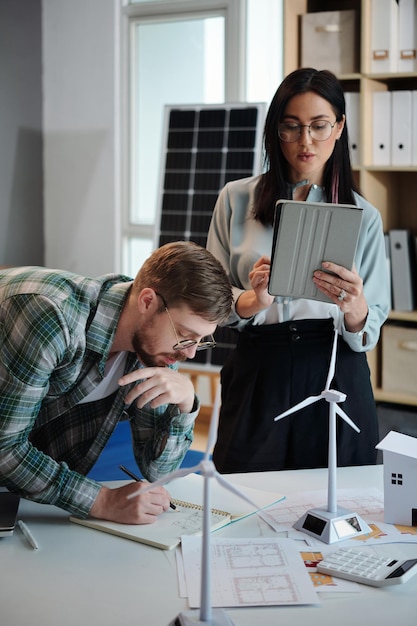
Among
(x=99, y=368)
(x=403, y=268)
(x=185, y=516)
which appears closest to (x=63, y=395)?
(x=99, y=368)

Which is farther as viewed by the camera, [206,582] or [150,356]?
[150,356]

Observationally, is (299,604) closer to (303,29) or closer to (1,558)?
(1,558)

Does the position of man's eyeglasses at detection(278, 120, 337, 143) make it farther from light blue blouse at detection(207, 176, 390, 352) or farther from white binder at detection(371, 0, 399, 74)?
white binder at detection(371, 0, 399, 74)

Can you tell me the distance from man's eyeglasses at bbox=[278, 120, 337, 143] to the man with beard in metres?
0.49

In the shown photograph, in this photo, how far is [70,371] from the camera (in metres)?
1.62

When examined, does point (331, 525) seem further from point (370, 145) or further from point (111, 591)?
point (370, 145)

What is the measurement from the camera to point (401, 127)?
3260 millimetres

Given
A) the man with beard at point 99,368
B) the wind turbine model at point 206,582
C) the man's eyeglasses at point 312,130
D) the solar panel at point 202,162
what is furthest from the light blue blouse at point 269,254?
the solar panel at point 202,162

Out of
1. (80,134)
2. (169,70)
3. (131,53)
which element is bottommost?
(80,134)

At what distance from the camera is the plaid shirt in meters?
1.50

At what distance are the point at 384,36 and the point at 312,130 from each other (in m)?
1.43

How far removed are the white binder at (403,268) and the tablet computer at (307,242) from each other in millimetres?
1671

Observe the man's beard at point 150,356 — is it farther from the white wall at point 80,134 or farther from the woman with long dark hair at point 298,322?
the white wall at point 80,134

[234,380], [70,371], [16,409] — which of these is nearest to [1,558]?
[16,409]
